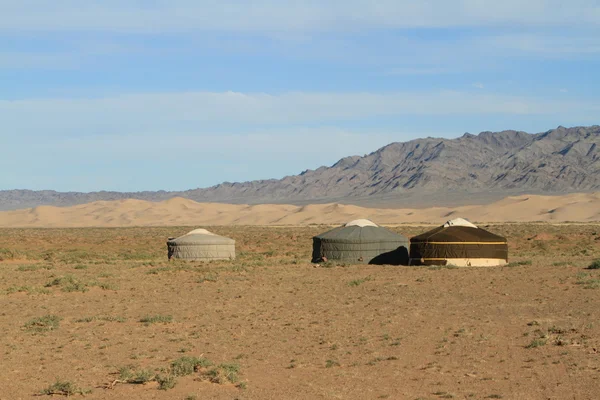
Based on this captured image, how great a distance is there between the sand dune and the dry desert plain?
92.9 m

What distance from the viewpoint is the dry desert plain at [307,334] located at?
12.1 m

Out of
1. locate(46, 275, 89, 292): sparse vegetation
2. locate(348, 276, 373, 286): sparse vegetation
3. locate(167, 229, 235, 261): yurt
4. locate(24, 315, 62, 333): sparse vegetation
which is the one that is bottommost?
locate(24, 315, 62, 333): sparse vegetation

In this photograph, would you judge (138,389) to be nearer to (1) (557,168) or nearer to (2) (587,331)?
(2) (587,331)

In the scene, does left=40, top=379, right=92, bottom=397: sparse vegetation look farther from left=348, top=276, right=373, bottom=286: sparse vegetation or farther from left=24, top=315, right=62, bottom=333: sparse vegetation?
left=348, top=276, right=373, bottom=286: sparse vegetation

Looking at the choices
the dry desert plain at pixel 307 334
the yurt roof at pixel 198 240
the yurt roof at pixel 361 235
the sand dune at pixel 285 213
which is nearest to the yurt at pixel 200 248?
the yurt roof at pixel 198 240

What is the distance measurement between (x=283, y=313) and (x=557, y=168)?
7062 inches

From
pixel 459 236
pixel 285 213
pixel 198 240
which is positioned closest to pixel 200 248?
pixel 198 240

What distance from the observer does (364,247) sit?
34.5 m

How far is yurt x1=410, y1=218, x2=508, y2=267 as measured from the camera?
31.9m

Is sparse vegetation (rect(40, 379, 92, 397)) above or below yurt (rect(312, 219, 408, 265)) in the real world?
below

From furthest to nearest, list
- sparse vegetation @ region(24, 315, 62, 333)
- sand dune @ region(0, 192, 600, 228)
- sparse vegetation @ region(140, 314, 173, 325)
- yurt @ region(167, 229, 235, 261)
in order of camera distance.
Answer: sand dune @ region(0, 192, 600, 228) < yurt @ region(167, 229, 235, 261) < sparse vegetation @ region(140, 314, 173, 325) < sparse vegetation @ region(24, 315, 62, 333)

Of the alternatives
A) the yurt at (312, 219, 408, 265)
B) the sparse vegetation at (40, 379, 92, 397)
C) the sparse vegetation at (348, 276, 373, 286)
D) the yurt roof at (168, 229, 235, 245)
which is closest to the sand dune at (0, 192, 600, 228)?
the yurt roof at (168, 229, 235, 245)

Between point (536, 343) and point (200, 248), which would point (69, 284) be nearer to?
point (200, 248)

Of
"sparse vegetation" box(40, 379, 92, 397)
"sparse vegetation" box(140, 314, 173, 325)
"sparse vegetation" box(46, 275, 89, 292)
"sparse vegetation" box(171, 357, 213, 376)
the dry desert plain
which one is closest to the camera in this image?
"sparse vegetation" box(40, 379, 92, 397)
